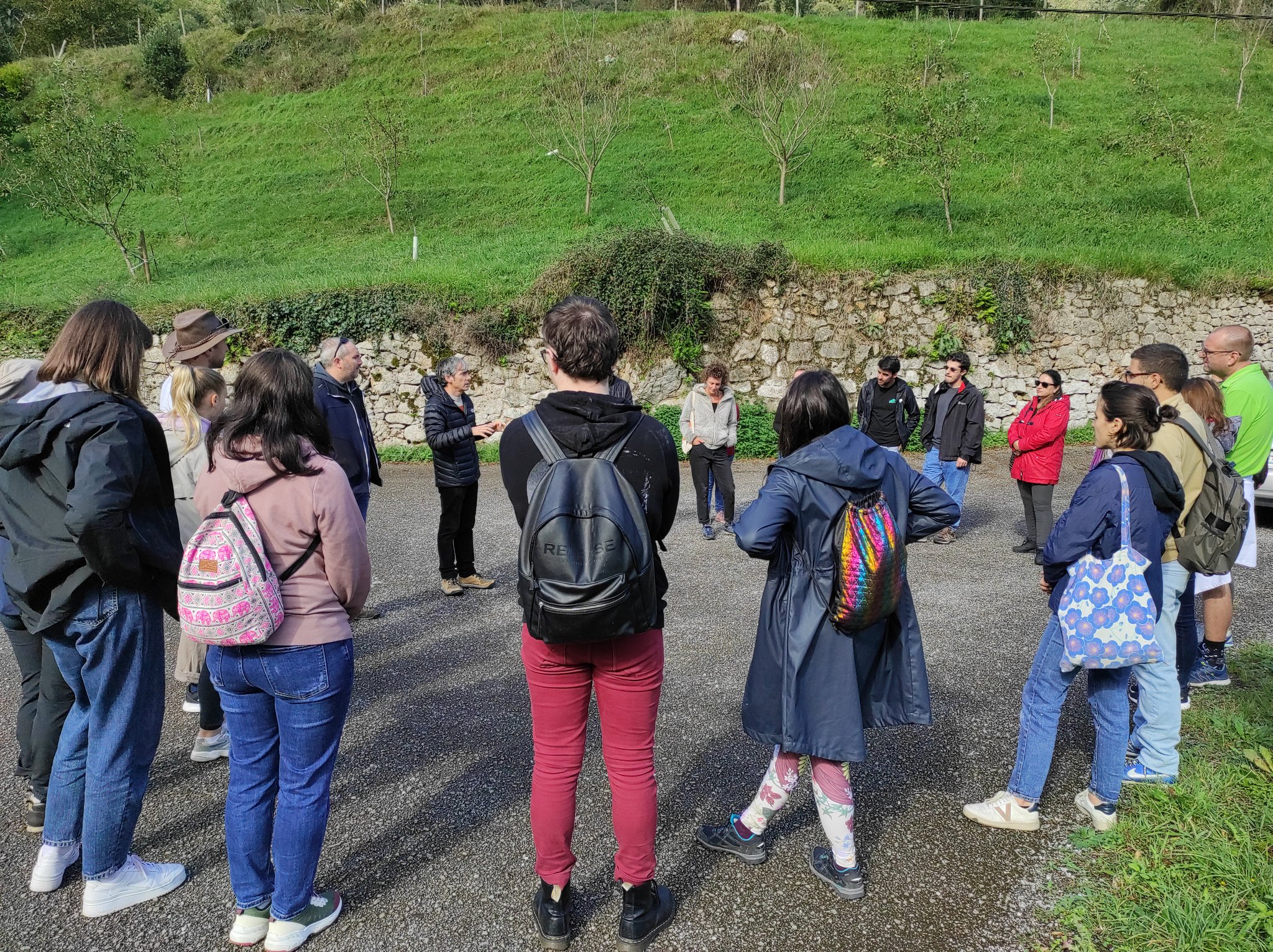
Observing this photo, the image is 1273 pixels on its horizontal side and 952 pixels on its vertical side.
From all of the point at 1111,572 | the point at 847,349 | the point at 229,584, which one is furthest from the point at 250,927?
the point at 847,349

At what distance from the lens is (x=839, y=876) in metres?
2.91

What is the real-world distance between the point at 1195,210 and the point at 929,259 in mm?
10860

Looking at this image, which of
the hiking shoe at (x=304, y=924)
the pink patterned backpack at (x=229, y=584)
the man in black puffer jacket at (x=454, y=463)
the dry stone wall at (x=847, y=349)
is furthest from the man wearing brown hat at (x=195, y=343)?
the dry stone wall at (x=847, y=349)

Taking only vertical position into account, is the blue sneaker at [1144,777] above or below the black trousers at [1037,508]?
above

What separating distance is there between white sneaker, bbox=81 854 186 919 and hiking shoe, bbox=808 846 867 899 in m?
2.48

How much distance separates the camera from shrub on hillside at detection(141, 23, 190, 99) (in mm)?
33969

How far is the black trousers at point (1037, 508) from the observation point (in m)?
7.27

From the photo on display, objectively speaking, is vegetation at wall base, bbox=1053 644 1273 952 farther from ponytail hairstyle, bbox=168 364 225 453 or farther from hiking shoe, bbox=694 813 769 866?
ponytail hairstyle, bbox=168 364 225 453

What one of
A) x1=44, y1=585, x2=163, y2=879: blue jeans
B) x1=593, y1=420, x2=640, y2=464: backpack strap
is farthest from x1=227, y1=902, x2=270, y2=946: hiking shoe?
x1=593, y1=420, x2=640, y2=464: backpack strap

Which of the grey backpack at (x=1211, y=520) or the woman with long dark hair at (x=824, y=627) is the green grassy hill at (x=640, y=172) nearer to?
the grey backpack at (x=1211, y=520)

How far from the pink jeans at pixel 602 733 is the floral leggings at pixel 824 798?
596 millimetres

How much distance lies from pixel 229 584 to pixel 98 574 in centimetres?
75

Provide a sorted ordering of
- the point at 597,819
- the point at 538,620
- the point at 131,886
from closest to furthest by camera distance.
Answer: the point at 538,620, the point at 131,886, the point at 597,819

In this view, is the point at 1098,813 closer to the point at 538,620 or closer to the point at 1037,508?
the point at 538,620
